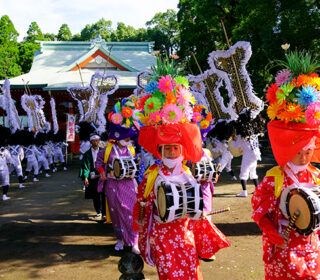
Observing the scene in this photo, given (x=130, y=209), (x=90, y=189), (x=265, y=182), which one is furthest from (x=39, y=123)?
(x=265, y=182)

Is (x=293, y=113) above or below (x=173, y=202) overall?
above

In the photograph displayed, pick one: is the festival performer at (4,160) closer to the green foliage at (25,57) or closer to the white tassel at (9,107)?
the white tassel at (9,107)

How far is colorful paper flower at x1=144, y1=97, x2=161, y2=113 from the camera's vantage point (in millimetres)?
3007

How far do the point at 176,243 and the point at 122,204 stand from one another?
2.07 metres

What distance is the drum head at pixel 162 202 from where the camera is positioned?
2707 millimetres

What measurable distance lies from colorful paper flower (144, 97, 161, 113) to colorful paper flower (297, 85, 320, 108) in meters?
1.20

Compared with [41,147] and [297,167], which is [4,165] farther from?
[297,167]

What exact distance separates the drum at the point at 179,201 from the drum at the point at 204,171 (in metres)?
2.15

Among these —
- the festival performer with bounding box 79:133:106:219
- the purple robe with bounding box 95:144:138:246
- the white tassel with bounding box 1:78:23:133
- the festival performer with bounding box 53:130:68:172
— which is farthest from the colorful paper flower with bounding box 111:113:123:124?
the festival performer with bounding box 53:130:68:172

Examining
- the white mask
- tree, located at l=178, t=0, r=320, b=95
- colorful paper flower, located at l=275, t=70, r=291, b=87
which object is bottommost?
the white mask

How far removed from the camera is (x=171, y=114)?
9.59ft

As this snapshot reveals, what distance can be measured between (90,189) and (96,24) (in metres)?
44.4

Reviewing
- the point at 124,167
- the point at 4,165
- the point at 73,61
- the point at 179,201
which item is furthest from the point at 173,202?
the point at 73,61

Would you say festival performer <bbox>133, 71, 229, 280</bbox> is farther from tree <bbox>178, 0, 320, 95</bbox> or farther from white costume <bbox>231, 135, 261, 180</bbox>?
white costume <bbox>231, 135, 261, 180</bbox>
